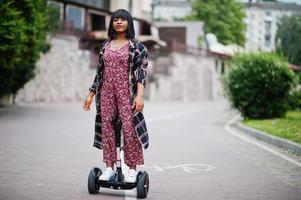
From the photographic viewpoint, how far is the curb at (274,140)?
520 inches

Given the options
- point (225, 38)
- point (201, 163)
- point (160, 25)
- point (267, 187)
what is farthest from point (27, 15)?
point (225, 38)

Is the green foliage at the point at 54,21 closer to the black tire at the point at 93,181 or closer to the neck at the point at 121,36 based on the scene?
the neck at the point at 121,36

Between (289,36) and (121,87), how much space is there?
85.9ft

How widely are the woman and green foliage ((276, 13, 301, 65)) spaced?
22.0 meters

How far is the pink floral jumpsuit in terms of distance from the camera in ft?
23.2

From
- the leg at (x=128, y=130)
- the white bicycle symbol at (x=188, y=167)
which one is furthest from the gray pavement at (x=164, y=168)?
the leg at (x=128, y=130)

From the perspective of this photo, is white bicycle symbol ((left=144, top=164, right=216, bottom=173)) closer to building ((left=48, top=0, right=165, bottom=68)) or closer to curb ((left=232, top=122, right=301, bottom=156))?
curb ((left=232, top=122, right=301, bottom=156))

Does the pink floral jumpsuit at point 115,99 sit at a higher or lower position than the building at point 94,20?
lower

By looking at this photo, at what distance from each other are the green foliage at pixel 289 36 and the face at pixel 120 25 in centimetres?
2204

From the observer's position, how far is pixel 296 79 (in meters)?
23.4

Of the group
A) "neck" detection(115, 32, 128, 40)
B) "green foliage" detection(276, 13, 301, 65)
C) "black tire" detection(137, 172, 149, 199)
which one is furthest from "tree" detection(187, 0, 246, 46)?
"black tire" detection(137, 172, 149, 199)

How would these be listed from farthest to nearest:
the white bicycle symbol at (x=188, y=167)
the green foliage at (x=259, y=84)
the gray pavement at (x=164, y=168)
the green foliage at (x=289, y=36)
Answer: the green foliage at (x=289, y=36) → the green foliage at (x=259, y=84) → the white bicycle symbol at (x=188, y=167) → the gray pavement at (x=164, y=168)

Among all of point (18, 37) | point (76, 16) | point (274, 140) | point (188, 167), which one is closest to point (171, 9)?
point (76, 16)

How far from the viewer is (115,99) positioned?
23.5ft
